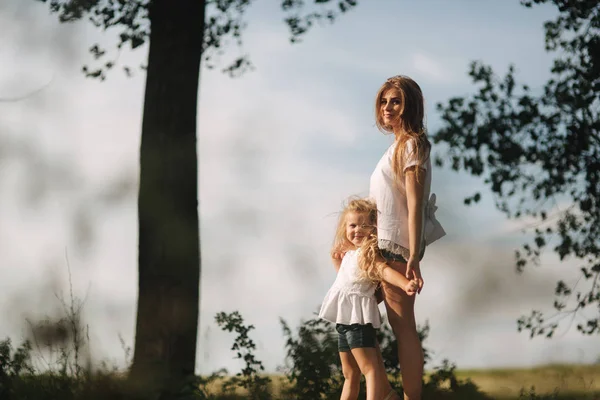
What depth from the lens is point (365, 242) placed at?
17.9 feet

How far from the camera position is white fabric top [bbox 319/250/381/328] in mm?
5352

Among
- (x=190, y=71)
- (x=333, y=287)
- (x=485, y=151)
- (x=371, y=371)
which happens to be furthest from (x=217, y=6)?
(x=371, y=371)

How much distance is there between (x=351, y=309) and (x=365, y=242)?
0.47 m

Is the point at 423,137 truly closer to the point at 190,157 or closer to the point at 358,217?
the point at 358,217

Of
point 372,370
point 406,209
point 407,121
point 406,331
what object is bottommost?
point 372,370

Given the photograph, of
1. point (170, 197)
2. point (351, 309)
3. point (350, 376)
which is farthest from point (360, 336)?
point (170, 197)

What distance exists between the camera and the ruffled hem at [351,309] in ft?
17.5

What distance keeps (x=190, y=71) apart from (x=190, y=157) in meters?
0.88

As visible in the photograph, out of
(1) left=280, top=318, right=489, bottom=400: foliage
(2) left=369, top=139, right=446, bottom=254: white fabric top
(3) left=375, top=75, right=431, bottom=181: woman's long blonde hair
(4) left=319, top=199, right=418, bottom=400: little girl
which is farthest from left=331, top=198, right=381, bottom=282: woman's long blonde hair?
(1) left=280, top=318, right=489, bottom=400: foliage

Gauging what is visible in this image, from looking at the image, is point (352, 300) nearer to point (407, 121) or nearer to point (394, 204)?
point (394, 204)

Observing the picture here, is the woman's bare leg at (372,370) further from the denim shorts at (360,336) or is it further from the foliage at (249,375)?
the foliage at (249,375)

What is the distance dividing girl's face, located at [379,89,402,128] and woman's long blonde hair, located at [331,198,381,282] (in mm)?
582

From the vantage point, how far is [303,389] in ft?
23.7

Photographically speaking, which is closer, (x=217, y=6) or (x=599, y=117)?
(x=217, y=6)
